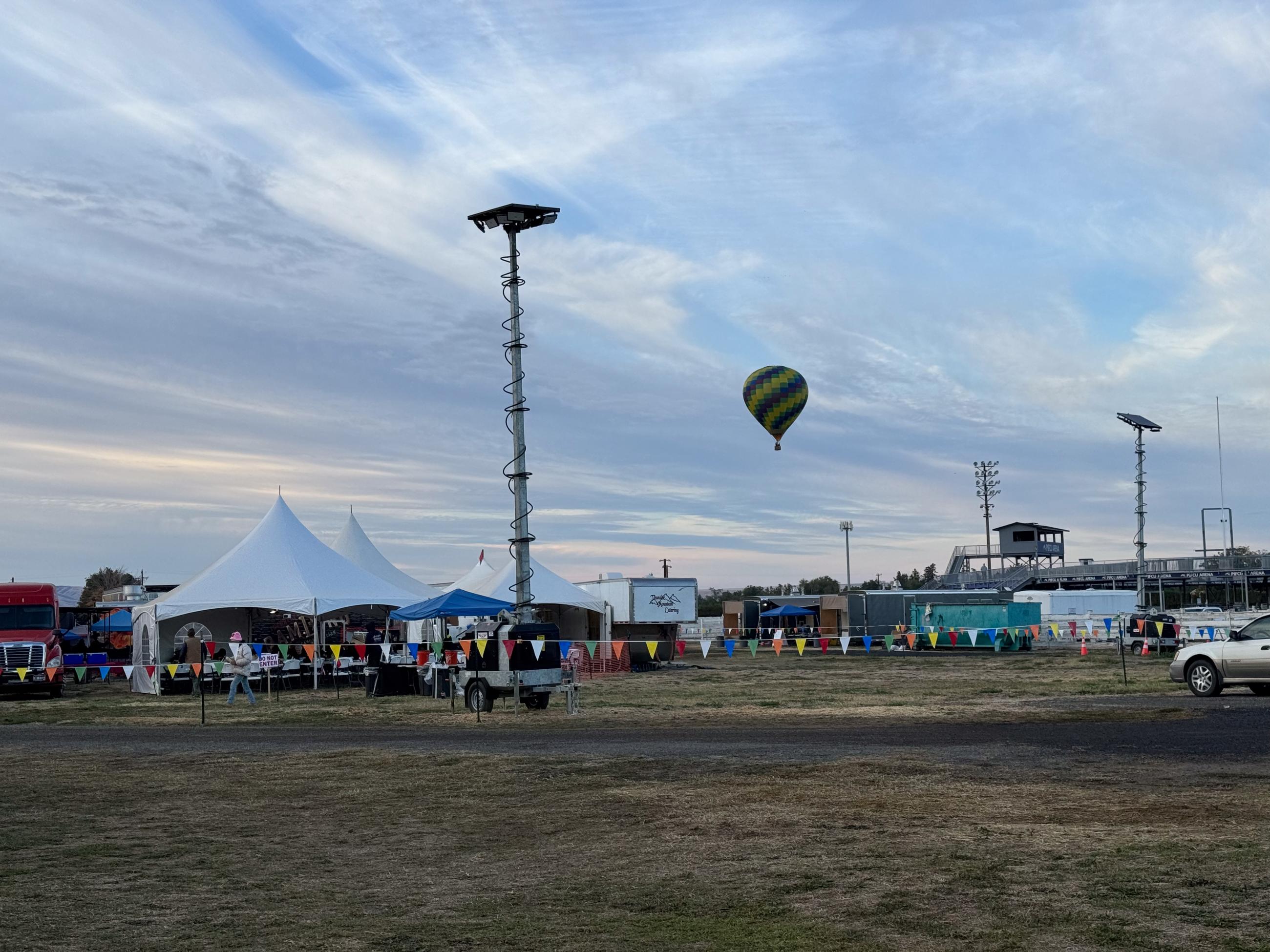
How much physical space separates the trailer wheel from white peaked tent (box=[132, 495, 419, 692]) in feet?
35.0

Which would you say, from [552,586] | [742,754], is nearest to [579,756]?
[742,754]

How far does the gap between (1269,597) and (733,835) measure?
4172 inches

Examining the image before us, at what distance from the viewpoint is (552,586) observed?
133 feet

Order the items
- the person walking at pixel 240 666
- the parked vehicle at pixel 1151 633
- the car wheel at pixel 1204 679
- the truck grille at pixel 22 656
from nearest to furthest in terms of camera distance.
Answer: the car wheel at pixel 1204 679, the person walking at pixel 240 666, the truck grille at pixel 22 656, the parked vehicle at pixel 1151 633

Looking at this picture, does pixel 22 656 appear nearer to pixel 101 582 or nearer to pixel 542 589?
pixel 542 589

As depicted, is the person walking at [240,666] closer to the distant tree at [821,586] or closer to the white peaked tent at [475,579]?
the white peaked tent at [475,579]

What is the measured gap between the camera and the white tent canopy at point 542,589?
39.1 m

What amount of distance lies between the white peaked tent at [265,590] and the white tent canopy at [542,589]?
2322 mm

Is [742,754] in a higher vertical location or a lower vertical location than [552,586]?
lower

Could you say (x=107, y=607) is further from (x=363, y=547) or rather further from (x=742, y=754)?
(x=742, y=754)

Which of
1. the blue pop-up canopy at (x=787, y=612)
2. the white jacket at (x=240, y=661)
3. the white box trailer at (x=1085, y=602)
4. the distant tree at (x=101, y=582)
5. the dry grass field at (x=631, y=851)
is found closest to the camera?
the dry grass field at (x=631, y=851)

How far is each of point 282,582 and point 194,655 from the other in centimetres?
300

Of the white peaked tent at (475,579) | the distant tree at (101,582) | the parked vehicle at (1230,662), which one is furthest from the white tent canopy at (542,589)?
the distant tree at (101,582)

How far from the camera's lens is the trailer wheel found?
81.8ft
